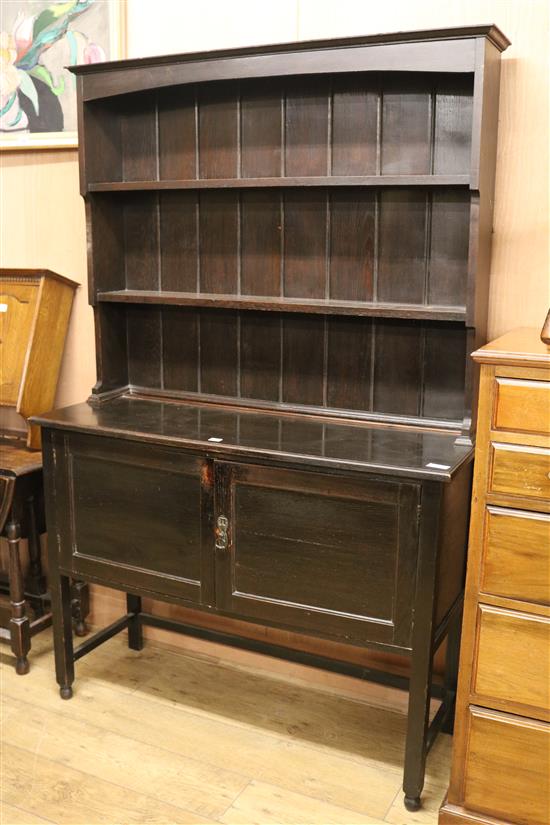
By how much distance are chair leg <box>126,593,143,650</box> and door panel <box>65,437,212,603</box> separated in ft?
1.70

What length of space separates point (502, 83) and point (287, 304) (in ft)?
2.87

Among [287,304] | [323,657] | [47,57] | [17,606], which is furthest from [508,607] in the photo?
[47,57]

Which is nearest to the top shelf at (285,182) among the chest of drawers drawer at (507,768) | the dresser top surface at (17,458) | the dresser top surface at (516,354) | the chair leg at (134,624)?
the dresser top surface at (516,354)

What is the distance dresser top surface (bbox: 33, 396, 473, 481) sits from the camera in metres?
2.20

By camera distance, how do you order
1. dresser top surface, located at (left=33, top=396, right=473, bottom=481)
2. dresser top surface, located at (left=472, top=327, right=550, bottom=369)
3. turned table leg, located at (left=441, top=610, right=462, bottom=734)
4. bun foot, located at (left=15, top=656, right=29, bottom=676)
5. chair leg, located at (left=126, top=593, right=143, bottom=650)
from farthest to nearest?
1. chair leg, located at (left=126, top=593, right=143, bottom=650)
2. bun foot, located at (left=15, top=656, right=29, bottom=676)
3. turned table leg, located at (left=441, top=610, right=462, bottom=734)
4. dresser top surface, located at (left=33, top=396, right=473, bottom=481)
5. dresser top surface, located at (left=472, top=327, right=550, bottom=369)

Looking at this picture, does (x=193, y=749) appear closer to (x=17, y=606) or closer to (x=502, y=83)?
(x=17, y=606)

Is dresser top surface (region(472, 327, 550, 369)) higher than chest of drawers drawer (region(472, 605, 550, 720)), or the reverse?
dresser top surface (region(472, 327, 550, 369))

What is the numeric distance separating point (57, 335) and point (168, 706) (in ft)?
4.65

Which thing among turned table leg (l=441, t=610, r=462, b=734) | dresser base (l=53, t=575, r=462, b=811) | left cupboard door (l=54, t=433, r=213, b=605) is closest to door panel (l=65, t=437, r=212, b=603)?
left cupboard door (l=54, t=433, r=213, b=605)

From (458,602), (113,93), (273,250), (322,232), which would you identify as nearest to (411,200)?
(322,232)

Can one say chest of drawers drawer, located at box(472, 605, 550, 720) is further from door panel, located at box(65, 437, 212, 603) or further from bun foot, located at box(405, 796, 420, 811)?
door panel, located at box(65, 437, 212, 603)

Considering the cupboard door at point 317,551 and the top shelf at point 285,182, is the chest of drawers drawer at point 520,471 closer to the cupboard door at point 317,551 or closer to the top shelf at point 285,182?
the cupboard door at point 317,551

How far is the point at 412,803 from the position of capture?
7.73 feet

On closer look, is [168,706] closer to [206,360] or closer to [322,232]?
[206,360]
